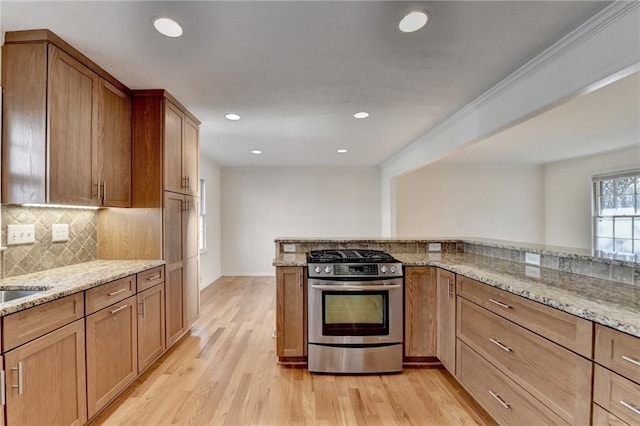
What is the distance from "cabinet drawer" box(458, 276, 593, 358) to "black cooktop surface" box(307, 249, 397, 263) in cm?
79

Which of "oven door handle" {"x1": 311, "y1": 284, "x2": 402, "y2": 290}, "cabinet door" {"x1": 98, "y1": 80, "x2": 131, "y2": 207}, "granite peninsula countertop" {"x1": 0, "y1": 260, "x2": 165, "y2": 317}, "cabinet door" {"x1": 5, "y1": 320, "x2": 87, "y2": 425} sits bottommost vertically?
"cabinet door" {"x1": 5, "y1": 320, "x2": 87, "y2": 425}

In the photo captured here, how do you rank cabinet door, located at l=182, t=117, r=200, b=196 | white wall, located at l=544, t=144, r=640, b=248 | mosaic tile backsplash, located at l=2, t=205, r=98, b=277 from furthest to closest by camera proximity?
white wall, located at l=544, t=144, r=640, b=248 → cabinet door, located at l=182, t=117, r=200, b=196 → mosaic tile backsplash, located at l=2, t=205, r=98, b=277

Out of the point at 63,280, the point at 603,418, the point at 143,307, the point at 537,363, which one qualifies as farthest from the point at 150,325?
the point at 603,418

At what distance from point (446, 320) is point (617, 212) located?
5159 millimetres

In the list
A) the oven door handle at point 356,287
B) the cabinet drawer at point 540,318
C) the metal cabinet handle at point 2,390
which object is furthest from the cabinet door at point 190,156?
the cabinet drawer at point 540,318

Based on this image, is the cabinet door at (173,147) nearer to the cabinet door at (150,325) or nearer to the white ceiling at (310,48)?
the white ceiling at (310,48)

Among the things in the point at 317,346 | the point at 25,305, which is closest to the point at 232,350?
the point at 317,346

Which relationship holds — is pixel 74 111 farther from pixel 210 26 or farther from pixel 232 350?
pixel 232 350

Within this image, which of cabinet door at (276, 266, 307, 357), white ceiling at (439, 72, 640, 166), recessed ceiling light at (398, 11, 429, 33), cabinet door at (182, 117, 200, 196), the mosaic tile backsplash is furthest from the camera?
cabinet door at (182, 117, 200, 196)

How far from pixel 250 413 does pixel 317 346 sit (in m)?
0.70

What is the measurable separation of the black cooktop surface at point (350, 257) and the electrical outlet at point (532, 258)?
3.27 feet

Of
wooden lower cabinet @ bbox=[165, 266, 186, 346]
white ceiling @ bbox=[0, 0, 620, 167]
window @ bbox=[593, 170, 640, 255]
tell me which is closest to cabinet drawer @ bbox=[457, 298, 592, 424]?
white ceiling @ bbox=[0, 0, 620, 167]

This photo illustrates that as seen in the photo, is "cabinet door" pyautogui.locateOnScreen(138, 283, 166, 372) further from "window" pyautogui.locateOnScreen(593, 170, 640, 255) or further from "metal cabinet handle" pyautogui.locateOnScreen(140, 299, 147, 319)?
"window" pyautogui.locateOnScreen(593, 170, 640, 255)

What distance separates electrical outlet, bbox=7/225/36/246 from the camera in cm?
186
